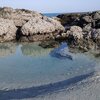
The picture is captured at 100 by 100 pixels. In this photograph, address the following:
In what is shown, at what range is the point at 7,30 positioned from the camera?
3653 cm

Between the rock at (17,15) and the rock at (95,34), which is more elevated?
the rock at (17,15)

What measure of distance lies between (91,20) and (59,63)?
21729 mm

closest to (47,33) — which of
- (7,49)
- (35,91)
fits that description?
(7,49)

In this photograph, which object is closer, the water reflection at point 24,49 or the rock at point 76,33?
the water reflection at point 24,49

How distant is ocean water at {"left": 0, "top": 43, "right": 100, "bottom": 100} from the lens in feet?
54.9

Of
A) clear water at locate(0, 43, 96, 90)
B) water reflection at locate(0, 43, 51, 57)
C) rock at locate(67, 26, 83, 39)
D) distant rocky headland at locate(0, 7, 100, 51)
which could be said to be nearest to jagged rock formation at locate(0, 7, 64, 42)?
distant rocky headland at locate(0, 7, 100, 51)

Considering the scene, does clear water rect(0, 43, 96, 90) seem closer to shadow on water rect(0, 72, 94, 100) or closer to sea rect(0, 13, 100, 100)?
→ sea rect(0, 13, 100, 100)

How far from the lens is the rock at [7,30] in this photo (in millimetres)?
35994

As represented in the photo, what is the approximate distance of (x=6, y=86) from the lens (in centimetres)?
1752

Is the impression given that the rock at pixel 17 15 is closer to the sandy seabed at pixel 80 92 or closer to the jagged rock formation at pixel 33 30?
the jagged rock formation at pixel 33 30

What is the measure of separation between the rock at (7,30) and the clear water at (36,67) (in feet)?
22.8

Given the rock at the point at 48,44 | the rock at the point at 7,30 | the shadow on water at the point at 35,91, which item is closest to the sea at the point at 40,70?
the shadow on water at the point at 35,91

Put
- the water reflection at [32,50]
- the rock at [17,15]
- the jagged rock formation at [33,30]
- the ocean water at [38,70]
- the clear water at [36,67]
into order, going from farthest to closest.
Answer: the rock at [17,15] < the jagged rock formation at [33,30] < the water reflection at [32,50] < the clear water at [36,67] < the ocean water at [38,70]

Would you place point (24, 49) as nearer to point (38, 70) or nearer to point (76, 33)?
point (76, 33)
